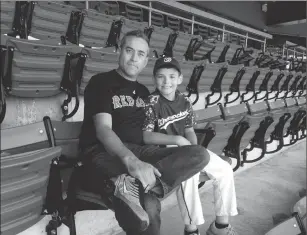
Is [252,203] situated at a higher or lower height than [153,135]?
lower

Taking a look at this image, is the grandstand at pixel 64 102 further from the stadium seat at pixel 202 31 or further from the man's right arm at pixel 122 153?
the stadium seat at pixel 202 31

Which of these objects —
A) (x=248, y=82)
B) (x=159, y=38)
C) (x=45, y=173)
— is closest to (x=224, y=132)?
(x=45, y=173)

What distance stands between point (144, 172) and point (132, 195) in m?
0.08

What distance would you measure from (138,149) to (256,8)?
818cm

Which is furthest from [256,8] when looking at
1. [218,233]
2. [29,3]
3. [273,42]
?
[218,233]

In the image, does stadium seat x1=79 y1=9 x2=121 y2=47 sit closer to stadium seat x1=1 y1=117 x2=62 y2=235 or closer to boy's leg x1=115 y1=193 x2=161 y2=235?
stadium seat x1=1 y1=117 x2=62 y2=235

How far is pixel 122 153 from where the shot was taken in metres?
1.11

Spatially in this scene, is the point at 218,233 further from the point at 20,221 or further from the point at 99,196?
the point at 20,221

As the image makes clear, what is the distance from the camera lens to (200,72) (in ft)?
8.39

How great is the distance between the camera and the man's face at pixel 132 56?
4.59 ft

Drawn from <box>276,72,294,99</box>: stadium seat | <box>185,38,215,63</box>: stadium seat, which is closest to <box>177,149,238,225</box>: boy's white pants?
<box>185,38,215,63</box>: stadium seat

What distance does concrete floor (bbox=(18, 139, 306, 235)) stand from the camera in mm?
1606

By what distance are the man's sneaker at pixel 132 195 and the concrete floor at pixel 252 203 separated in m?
0.57

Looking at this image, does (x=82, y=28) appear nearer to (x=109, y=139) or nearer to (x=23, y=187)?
(x=109, y=139)
